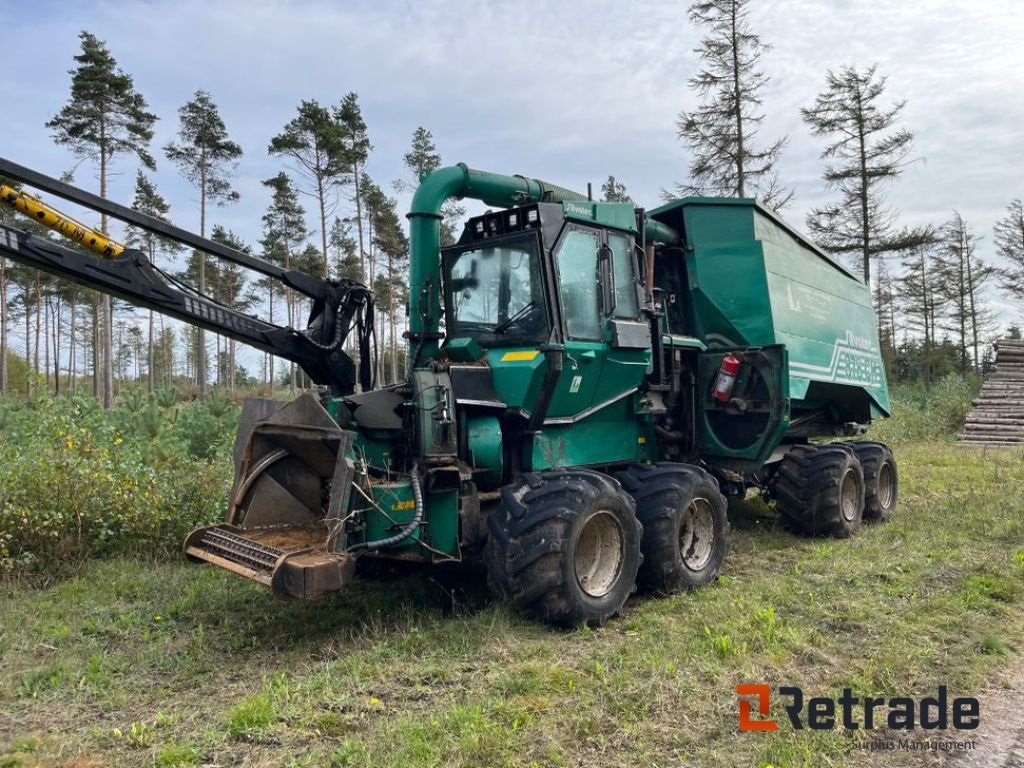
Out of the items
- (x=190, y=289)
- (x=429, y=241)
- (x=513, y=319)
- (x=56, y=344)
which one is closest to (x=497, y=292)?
(x=513, y=319)

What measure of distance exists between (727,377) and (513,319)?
297 centimetres

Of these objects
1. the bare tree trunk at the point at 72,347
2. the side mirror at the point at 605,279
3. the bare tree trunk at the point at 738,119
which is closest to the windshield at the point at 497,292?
the side mirror at the point at 605,279

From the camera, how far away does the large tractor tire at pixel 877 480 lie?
9.59 meters

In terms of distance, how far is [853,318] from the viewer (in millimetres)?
10133

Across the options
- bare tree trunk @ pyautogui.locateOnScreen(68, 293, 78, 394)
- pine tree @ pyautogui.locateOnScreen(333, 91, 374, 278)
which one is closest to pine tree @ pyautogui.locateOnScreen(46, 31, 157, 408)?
pine tree @ pyautogui.locateOnScreen(333, 91, 374, 278)

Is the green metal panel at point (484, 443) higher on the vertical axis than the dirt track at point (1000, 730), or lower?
higher

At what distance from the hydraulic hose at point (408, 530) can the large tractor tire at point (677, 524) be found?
200 cm

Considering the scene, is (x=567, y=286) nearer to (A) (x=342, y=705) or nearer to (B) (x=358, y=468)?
(B) (x=358, y=468)

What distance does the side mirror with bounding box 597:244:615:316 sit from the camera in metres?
6.41

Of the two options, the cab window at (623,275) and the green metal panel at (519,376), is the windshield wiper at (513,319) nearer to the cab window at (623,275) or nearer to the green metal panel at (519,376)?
the green metal panel at (519,376)

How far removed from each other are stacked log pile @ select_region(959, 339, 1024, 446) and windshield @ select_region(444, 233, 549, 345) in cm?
1715

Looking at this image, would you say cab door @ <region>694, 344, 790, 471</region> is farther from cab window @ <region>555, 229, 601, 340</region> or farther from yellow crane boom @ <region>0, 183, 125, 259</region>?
yellow crane boom @ <region>0, 183, 125, 259</region>

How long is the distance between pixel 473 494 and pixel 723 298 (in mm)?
4075

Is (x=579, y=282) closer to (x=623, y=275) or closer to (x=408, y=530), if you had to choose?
(x=623, y=275)
